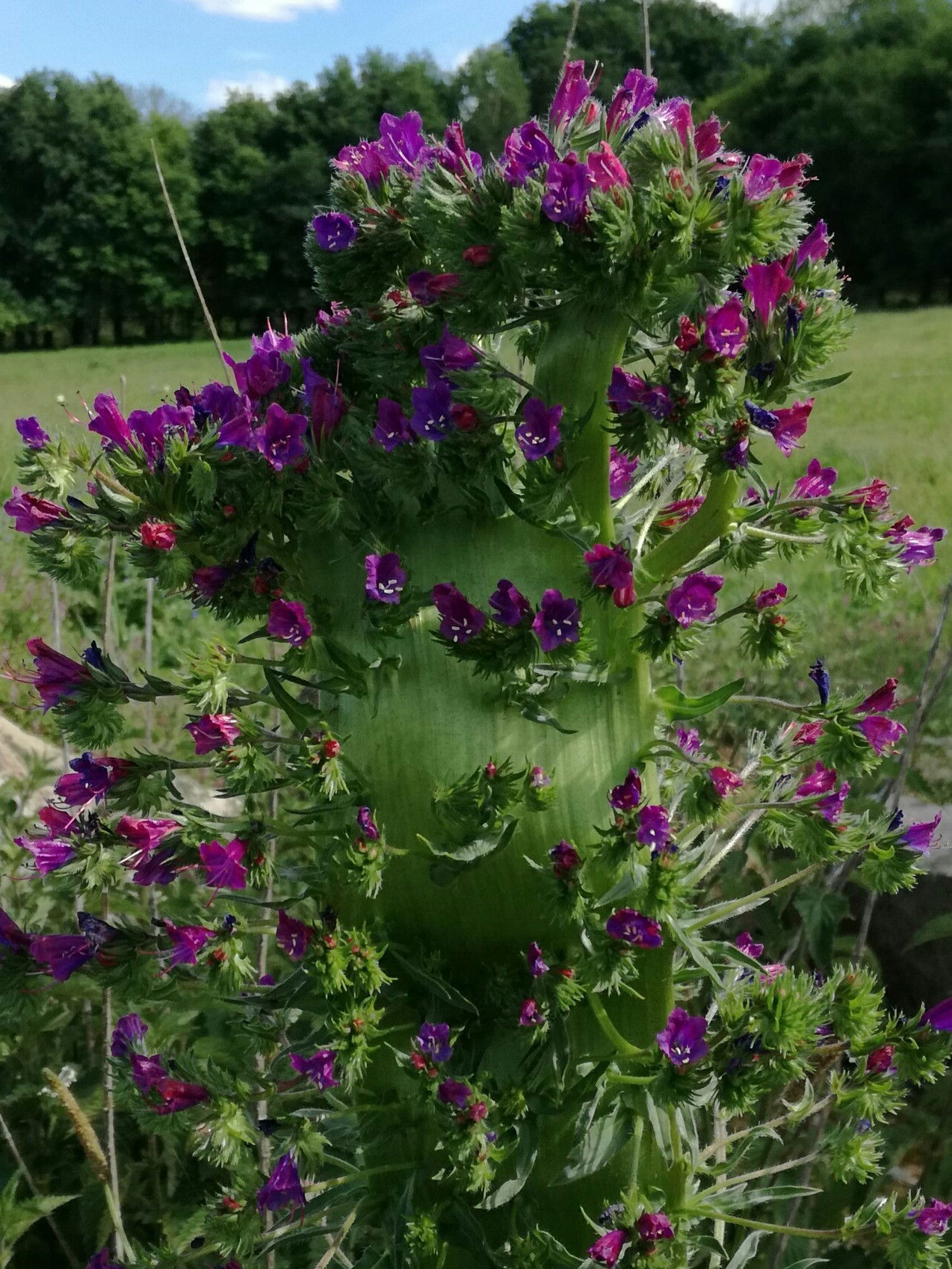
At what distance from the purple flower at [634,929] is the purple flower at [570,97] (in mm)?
728

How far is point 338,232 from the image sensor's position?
1.07 meters

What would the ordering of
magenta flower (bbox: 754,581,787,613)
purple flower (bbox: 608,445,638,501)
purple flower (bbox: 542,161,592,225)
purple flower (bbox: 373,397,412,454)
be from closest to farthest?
purple flower (bbox: 542,161,592,225) → purple flower (bbox: 373,397,412,454) → magenta flower (bbox: 754,581,787,613) → purple flower (bbox: 608,445,638,501)

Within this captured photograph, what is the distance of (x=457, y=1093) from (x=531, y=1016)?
95mm

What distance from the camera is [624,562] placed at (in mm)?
963

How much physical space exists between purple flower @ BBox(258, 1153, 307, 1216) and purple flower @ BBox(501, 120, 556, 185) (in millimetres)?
955

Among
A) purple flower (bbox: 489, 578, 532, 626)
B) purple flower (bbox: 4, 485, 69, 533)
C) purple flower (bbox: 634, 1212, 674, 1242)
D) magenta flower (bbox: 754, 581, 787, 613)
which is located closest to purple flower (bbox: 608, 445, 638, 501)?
magenta flower (bbox: 754, 581, 787, 613)

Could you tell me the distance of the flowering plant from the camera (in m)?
0.96

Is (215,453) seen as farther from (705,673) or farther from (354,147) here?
(705,673)

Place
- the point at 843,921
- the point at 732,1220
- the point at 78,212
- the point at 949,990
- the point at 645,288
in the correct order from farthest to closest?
the point at 78,212 < the point at 843,921 < the point at 949,990 < the point at 732,1220 < the point at 645,288

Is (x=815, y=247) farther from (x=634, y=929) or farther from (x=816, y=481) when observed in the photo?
(x=634, y=929)

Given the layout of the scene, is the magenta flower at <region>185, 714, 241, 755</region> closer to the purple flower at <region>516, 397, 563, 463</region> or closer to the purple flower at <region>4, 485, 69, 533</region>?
the purple flower at <region>4, 485, 69, 533</region>

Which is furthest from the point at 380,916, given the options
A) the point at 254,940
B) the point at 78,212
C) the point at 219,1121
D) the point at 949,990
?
the point at 78,212

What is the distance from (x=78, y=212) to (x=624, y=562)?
121 feet

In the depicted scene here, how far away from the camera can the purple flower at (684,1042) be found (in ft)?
3.31
